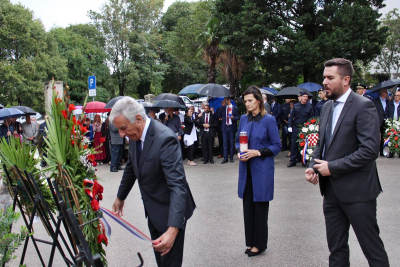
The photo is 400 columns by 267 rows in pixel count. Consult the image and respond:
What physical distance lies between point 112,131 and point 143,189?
28.2ft

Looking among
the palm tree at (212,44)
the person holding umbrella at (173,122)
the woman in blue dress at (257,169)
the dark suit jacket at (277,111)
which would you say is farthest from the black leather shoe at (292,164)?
the palm tree at (212,44)

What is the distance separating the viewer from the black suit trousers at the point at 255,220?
4.71 meters

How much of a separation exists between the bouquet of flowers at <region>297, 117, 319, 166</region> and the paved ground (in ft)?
4.36

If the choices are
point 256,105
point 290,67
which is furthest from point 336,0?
point 256,105

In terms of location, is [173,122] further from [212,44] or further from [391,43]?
[391,43]

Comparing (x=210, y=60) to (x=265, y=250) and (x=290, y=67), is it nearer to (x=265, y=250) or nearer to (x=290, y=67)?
(x=290, y=67)

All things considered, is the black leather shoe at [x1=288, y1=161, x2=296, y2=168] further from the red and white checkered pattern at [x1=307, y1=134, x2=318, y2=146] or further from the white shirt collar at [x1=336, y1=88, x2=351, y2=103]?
the white shirt collar at [x1=336, y1=88, x2=351, y2=103]

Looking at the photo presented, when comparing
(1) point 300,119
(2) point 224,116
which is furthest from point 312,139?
(2) point 224,116

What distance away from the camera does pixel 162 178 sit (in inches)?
122

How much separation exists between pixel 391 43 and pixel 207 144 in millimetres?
24064

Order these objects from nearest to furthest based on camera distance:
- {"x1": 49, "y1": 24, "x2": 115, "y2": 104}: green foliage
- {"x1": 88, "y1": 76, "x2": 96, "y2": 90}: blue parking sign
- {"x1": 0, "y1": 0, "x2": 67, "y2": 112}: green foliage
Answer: {"x1": 88, "y1": 76, "x2": 96, "y2": 90}: blue parking sign < {"x1": 0, "y1": 0, "x2": 67, "y2": 112}: green foliage < {"x1": 49, "y1": 24, "x2": 115, "y2": 104}: green foliage

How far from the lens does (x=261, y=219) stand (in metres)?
4.70

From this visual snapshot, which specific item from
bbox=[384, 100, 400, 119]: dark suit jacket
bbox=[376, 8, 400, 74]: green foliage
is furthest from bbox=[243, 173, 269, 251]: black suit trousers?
bbox=[376, 8, 400, 74]: green foliage

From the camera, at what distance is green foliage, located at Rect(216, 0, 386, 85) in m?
17.3
